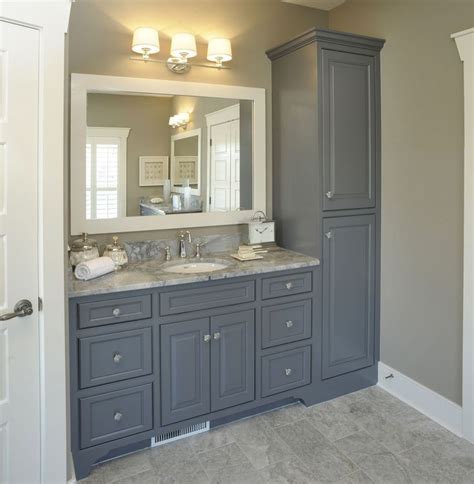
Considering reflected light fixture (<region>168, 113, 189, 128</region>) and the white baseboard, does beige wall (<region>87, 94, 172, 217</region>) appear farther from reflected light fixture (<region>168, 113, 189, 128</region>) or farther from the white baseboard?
the white baseboard

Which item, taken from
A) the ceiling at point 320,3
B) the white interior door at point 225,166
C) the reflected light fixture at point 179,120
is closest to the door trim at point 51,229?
the reflected light fixture at point 179,120

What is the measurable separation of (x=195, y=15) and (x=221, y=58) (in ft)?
1.02

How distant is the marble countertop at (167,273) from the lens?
216 centimetres

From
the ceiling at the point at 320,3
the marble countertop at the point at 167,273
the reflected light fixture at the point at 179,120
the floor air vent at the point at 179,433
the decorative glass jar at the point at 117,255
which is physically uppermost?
the ceiling at the point at 320,3

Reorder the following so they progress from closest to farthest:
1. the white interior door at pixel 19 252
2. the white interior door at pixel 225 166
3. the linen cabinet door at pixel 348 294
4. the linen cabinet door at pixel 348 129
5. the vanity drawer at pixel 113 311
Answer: the white interior door at pixel 19 252 < the vanity drawer at pixel 113 311 < the linen cabinet door at pixel 348 129 < the linen cabinet door at pixel 348 294 < the white interior door at pixel 225 166

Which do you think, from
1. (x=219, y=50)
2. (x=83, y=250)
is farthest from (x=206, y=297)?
(x=219, y=50)

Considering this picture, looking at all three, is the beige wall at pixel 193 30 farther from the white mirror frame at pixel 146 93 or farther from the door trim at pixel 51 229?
the door trim at pixel 51 229

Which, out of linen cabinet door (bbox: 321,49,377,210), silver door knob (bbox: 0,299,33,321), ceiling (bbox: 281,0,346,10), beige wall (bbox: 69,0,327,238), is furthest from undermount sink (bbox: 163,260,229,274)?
ceiling (bbox: 281,0,346,10)

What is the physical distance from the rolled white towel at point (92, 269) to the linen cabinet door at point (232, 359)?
2.05 feet

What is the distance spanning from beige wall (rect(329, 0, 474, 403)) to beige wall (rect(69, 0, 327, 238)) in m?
0.57

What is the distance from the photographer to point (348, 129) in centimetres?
278

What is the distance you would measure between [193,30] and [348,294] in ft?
6.34

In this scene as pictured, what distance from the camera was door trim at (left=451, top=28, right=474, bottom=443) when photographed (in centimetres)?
229

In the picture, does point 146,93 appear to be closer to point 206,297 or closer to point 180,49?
point 180,49
